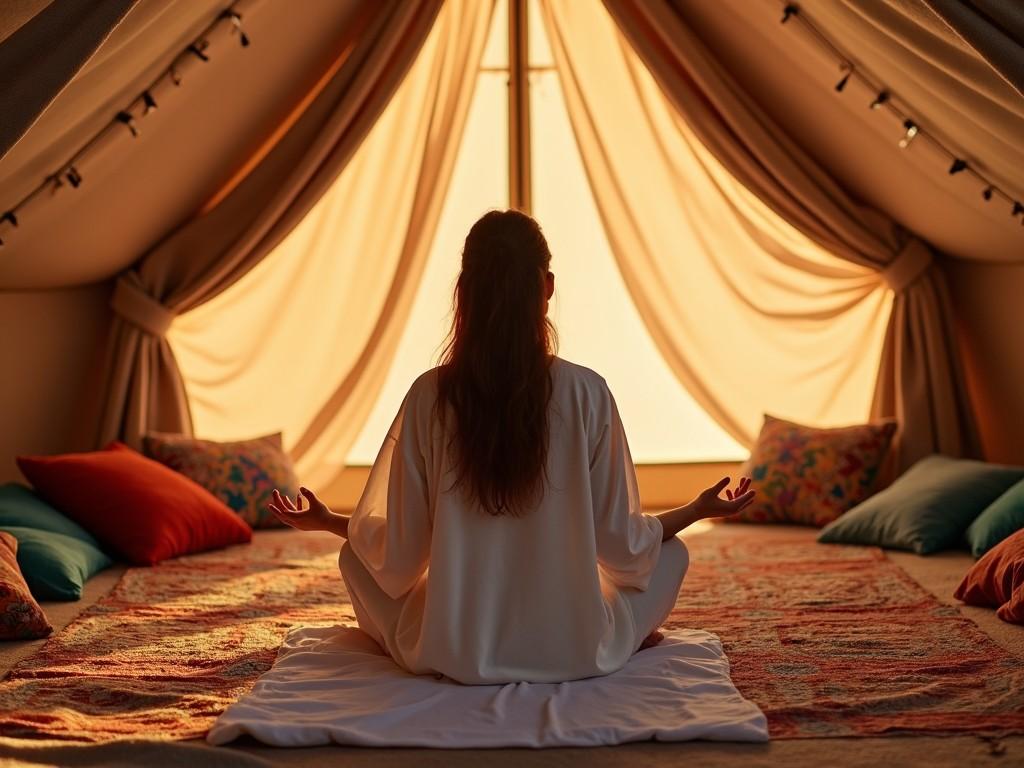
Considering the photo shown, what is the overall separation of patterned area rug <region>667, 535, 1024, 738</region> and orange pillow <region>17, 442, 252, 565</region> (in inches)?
62.2

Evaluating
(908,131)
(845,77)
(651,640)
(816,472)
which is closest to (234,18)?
(845,77)

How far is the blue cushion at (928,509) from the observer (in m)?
3.96

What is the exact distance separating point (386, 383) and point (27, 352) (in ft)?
4.52

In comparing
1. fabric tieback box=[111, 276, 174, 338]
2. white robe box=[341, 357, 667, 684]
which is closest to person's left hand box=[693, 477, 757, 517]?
white robe box=[341, 357, 667, 684]

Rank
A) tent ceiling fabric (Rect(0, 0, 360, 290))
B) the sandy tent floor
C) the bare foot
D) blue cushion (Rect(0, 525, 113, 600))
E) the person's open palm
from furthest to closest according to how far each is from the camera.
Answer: blue cushion (Rect(0, 525, 113, 600)) < tent ceiling fabric (Rect(0, 0, 360, 290)) < the bare foot < the person's open palm < the sandy tent floor

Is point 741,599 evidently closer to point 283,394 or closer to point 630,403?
point 630,403

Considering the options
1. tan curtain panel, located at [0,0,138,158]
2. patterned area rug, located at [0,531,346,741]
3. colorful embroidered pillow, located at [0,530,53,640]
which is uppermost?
tan curtain panel, located at [0,0,138,158]

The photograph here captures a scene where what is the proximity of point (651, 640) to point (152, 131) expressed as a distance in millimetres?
2330

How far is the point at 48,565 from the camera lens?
342 centimetres

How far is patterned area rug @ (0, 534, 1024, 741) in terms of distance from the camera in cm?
229

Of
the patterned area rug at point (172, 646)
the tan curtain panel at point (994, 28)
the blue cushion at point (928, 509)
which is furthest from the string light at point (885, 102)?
the patterned area rug at point (172, 646)

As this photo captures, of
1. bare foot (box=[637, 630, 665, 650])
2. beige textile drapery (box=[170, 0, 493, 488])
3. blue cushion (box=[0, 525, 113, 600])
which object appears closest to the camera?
bare foot (box=[637, 630, 665, 650])

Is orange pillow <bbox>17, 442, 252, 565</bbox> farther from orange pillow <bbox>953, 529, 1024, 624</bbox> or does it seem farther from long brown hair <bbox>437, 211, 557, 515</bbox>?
orange pillow <bbox>953, 529, 1024, 624</bbox>

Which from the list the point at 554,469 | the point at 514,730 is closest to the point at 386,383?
the point at 554,469
